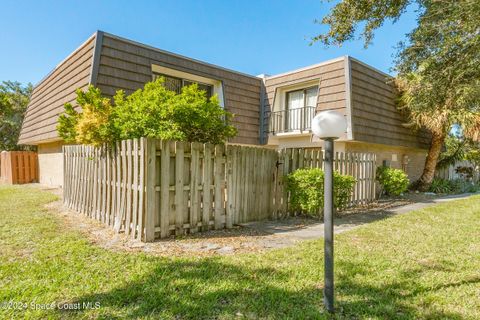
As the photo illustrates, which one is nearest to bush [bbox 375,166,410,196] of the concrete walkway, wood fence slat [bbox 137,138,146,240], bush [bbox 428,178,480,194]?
the concrete walkway

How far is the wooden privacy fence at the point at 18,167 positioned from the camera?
46.8ft

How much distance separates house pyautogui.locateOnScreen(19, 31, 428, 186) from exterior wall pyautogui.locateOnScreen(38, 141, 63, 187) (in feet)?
0.14

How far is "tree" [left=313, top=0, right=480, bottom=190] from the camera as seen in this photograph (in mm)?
4074

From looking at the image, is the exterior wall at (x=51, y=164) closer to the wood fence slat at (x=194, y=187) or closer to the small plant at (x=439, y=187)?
the wood fence slat at (x=194, y=187)

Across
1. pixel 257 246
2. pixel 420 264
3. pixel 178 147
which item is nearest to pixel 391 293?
pixel 420 264

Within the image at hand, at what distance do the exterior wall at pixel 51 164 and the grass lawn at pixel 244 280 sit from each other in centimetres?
812

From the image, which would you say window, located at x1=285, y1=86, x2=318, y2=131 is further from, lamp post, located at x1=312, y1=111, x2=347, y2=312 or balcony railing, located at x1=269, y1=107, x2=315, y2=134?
lamp post, located at x1=312, y1=111, x2=347, y2=312

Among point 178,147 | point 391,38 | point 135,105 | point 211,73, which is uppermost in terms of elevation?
point 211,73

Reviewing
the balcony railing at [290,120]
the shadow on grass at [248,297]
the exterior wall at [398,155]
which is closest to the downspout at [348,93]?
the exterior wall at [398,155]

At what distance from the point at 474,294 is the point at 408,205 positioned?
707cm

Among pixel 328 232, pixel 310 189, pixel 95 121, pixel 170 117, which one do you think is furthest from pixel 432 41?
pixel 95 121

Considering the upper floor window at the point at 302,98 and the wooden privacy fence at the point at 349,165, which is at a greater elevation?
the upper floor window at the point at 302,98

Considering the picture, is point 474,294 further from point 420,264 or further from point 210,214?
point 210,214

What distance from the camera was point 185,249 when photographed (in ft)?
14.2
